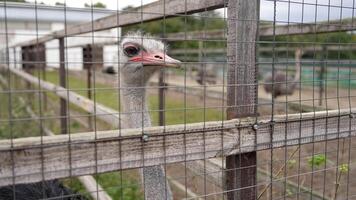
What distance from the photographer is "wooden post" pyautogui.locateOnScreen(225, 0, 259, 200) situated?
2.34 meters

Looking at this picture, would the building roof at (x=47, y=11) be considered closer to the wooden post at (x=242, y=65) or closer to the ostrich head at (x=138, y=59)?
the ostrich head at (x=138, y=59)

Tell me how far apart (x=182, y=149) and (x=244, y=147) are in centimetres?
40

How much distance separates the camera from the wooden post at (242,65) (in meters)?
2.34

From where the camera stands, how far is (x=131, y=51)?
10.5 feet

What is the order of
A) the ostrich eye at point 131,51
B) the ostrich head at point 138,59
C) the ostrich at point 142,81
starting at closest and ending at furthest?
1. the ostrich at point 142,81
2. the ostrich head at point 138,59
3. the ostrich eye at point 131,51

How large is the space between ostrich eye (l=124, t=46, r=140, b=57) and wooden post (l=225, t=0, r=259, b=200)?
3.29 ft

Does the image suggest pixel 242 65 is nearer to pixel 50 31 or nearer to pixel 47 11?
pixel 47 11

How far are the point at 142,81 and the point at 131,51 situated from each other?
24 centimetres

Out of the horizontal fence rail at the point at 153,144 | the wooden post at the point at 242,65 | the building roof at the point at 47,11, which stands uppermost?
the building roof at the point at 47,11

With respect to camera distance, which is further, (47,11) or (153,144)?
(47,11)

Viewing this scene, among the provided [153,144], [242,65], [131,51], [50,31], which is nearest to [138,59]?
[131,51]

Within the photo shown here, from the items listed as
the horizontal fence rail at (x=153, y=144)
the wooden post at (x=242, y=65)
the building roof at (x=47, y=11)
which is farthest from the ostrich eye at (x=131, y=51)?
the horizontal fence rail at (x=153, y=144)

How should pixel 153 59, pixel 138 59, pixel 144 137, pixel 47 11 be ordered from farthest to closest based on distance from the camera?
pixel 47 11, pixel 138 59, pixel 153 59, pixel 144 137

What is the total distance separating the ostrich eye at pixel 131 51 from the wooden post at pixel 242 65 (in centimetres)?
100
